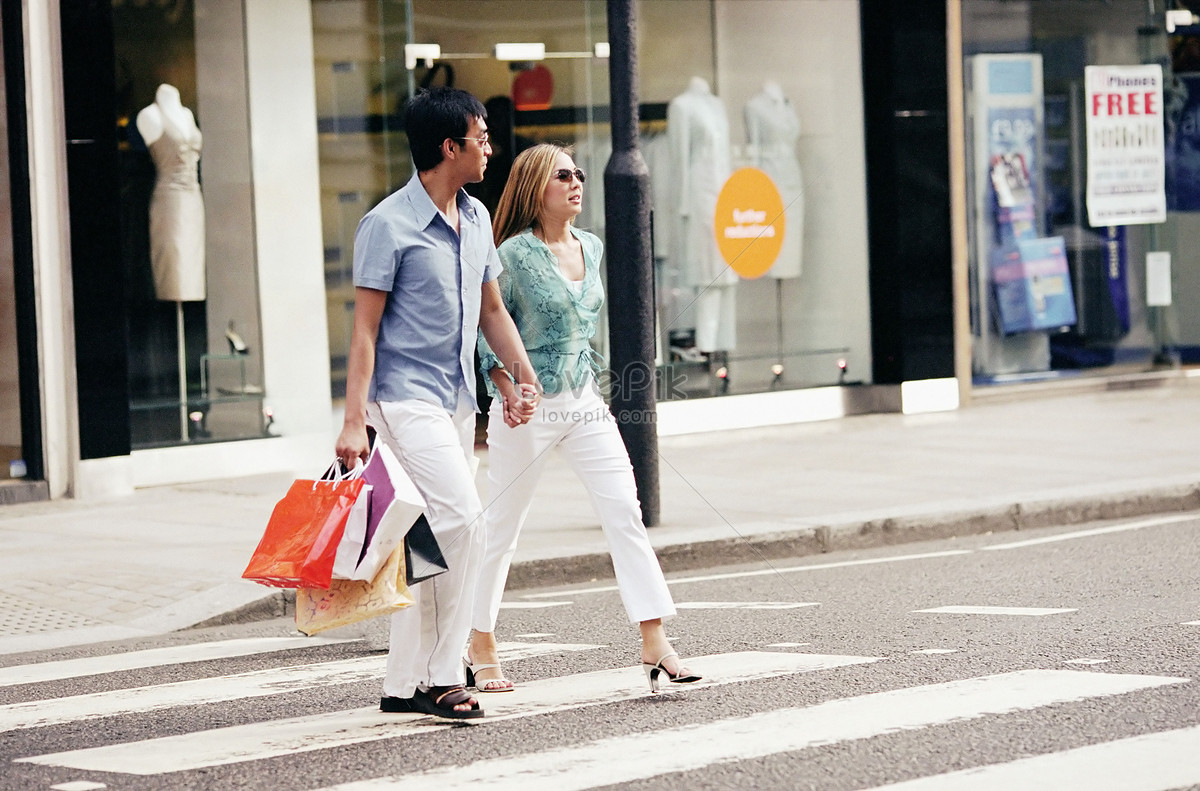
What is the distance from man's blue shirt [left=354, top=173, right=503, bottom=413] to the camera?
208 inches

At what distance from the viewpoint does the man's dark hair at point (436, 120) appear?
17.7 ft

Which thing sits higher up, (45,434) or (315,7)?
(315,7)

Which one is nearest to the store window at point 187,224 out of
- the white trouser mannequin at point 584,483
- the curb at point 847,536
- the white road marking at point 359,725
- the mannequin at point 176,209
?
the mannequin at point 176,209

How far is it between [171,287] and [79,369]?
118 centimetres

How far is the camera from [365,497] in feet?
16.8

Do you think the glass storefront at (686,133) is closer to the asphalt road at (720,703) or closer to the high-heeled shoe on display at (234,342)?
the high-heeled shoe on display at (234,342)

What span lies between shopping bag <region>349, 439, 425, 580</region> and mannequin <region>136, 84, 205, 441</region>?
774cm

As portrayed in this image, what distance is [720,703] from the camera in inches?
217

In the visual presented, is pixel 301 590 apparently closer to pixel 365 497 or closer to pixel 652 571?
pixel 365 497

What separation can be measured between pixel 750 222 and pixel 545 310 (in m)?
9.47

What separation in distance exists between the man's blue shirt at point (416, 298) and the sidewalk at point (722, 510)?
9.40ft

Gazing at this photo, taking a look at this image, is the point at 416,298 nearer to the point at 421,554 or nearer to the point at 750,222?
the point at 421,554

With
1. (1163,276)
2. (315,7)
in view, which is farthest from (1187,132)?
(315,7)

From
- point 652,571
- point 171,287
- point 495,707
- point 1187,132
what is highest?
point 1187,132
